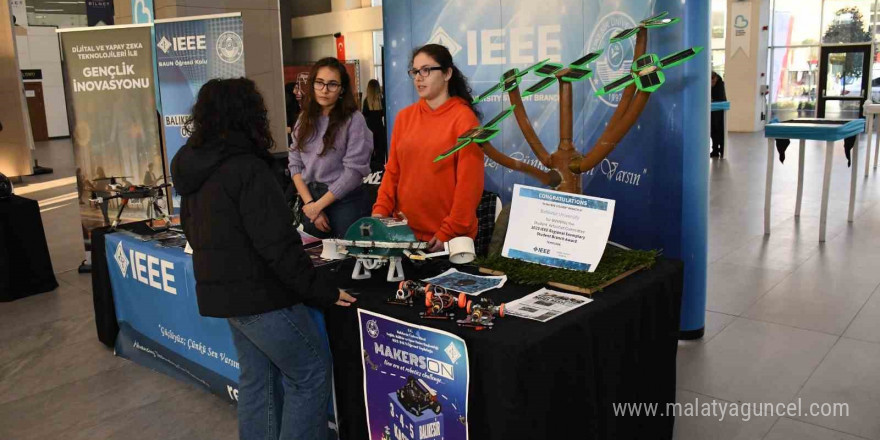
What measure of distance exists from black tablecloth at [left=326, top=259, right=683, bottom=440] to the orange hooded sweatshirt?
255mm

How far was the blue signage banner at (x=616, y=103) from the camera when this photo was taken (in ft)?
10.3

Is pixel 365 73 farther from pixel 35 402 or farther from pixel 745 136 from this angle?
pixel 35 402

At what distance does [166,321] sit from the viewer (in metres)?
3.15

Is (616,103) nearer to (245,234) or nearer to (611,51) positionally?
(611,51)

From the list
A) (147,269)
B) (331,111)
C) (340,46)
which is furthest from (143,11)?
(340,46)

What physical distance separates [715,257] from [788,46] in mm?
12128

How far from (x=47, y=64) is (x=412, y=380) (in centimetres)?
1881

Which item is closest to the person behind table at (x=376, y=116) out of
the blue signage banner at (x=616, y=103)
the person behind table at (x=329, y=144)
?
the blue signage banner at (x=616, y=103)

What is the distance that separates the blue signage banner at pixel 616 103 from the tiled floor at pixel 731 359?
0.46 m

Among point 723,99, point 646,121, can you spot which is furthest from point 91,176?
point 723,99

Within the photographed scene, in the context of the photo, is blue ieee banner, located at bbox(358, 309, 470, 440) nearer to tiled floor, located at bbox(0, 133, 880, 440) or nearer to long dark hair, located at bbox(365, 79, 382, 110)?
tiled floor, located at bbox(0, 133, 880, 440)

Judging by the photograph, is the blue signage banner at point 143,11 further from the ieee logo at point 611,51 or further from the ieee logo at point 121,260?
the ieee logo at point 611,51

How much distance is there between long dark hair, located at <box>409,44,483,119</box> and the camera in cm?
244

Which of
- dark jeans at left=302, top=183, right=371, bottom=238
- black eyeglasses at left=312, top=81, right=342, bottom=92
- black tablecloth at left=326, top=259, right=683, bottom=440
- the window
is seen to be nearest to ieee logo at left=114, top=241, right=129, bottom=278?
dark jeans at left=302, top=183, right=371, bottom=238
